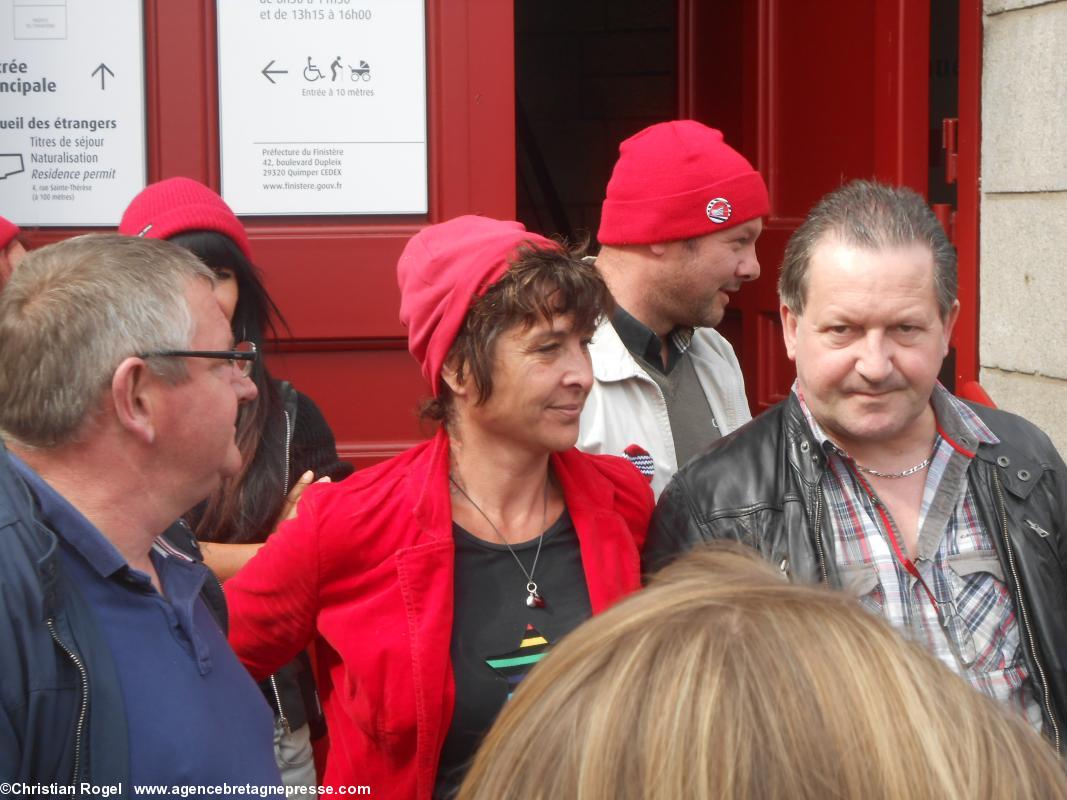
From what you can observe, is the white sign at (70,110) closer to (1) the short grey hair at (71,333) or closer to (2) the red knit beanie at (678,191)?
(2) the red knit beanie at (678,191)

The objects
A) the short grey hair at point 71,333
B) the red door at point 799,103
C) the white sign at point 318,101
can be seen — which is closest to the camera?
the short grey hair at point 71,333

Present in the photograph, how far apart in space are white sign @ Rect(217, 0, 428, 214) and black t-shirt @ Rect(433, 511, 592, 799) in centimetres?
189

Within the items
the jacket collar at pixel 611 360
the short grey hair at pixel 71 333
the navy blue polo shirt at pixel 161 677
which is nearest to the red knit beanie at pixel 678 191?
the jacket collar at pixel 611 360

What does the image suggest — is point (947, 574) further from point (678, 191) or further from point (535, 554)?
point (678, 191)

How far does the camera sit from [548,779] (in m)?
0.83

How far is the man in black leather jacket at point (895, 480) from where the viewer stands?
2.09 metres

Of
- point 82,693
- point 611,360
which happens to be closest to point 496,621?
point 82,693

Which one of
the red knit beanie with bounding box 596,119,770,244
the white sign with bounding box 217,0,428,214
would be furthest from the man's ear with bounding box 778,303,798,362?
the white sign with bounding box 217,0,428,214

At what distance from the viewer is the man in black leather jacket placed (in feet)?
6.85

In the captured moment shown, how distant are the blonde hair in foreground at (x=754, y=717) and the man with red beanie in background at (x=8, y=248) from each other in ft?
9.35

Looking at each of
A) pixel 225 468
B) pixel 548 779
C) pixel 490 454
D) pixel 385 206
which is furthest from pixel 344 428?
pixel 548 779

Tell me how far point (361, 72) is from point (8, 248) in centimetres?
115

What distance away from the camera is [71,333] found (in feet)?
5.50

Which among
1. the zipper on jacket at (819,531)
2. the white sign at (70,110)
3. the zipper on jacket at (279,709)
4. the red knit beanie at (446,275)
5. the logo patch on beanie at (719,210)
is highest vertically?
the white sign at (70,110)
